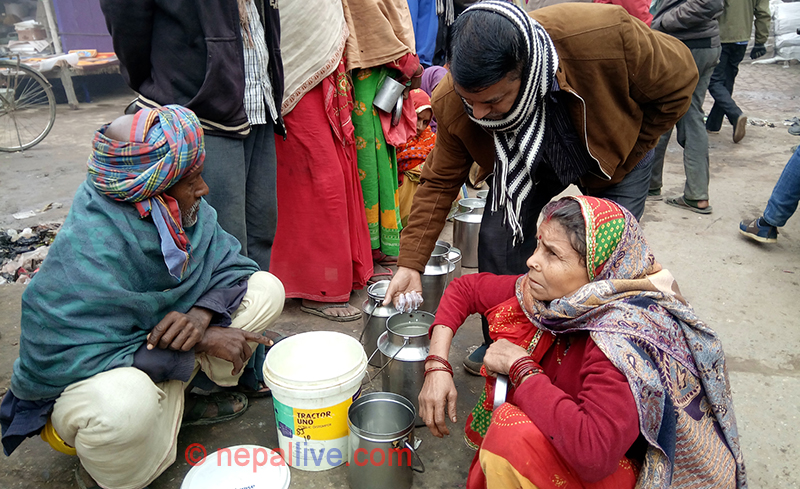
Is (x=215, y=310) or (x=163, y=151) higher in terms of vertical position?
(x=163, y=151)

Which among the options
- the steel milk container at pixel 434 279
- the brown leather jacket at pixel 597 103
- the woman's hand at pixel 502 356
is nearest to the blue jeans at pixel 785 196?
the brown leather jacket at pixel 597 103

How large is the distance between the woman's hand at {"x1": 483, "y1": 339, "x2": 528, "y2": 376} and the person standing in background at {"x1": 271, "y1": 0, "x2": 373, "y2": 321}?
1610 mm

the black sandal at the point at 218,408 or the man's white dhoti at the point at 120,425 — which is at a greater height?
the man's white dhoti at the point at 120,425

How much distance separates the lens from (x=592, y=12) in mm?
2066

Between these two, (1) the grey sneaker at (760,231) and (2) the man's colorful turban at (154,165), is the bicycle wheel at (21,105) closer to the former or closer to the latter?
(2) the man's colorful turban at (154,165)

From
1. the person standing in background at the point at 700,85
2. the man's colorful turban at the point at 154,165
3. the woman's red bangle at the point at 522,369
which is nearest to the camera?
the woman's red bangle at the point at 522,369

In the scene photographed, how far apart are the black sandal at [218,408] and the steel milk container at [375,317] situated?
63cm

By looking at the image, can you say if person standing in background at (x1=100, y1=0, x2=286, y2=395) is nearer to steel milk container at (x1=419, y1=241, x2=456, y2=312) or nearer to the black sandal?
the black sandal

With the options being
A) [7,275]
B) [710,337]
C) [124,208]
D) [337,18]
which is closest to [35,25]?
[7,275]

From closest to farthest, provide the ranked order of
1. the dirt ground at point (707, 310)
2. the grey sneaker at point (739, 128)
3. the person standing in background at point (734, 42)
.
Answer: the dirt ground at point (707, 310) < the person standing in background at point (734, 42) < the grey sneaker at point (739, 128)

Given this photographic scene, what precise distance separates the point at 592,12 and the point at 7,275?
377 centimetres

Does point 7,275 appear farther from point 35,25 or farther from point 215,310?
point 35,25

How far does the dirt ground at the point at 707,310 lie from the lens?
6.95ft

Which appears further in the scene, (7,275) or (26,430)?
(7,275)
